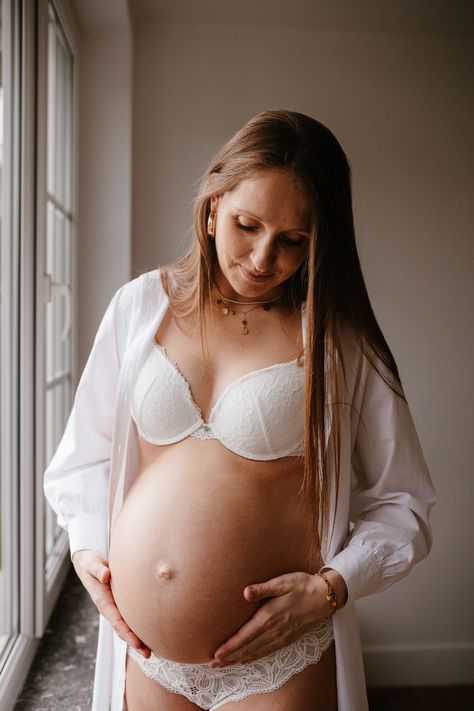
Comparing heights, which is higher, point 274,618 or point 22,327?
point 22,327

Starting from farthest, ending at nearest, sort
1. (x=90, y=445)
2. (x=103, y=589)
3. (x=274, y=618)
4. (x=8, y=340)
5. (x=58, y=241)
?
1. (x=58, y=241)
2. (x=8, y=340)
3. (x=90, y=445)
4. (x=103, y=589)
5. (x=274, y=618)

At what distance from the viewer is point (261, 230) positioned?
99cm

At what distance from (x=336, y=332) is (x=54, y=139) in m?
1.53

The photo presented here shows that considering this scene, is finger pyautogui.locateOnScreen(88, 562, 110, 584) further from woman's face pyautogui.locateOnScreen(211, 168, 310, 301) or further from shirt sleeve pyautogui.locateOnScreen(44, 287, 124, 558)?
woman's face pyautogui.locateOnScreen(211, 168, 310, 301)

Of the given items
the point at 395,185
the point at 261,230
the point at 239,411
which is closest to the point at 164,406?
the point at 239,411

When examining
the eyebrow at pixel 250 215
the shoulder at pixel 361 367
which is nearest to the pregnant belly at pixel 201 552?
the shoulder at pixel 361 367

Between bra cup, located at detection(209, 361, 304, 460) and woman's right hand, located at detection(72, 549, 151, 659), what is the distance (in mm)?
317

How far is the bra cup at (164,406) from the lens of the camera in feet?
3.42

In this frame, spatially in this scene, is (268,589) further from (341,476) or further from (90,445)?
(90,445)

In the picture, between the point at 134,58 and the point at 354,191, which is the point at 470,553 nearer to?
the point at 354,191

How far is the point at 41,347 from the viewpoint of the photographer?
162 centimetres

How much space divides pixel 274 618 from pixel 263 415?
13.0 inches

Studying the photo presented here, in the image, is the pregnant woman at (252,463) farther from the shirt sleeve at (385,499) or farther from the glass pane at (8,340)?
the glass pane at (8,340)

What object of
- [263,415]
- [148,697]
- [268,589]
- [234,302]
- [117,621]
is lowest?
[148,697]
